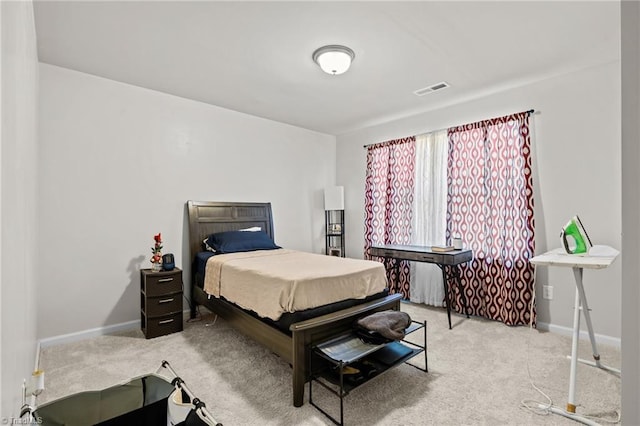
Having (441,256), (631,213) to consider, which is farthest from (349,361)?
(441,256)

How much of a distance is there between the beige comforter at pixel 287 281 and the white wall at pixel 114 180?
92 cm

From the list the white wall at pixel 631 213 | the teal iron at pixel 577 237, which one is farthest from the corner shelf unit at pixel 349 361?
the white wall at pixel 631 213

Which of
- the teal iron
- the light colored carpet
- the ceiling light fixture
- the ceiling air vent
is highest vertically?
the ceiling air vent

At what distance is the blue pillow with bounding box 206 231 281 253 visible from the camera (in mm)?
3673

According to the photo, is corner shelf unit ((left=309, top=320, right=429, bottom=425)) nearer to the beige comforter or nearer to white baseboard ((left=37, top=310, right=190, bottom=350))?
the beige comforter

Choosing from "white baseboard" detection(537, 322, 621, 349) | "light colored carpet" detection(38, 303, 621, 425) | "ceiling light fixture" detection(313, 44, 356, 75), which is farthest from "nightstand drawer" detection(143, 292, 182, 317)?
"white baseboard" detection(537, 322, 621, 349)

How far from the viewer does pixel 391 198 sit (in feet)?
15.2

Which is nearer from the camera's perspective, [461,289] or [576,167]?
[576,167]

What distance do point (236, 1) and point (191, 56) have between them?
91cm

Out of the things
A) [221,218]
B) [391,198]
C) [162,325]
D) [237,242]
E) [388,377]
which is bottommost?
[388,377]

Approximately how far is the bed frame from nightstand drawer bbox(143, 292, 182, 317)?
0.93 ft

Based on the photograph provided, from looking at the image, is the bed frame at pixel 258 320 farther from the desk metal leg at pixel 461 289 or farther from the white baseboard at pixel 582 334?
the white baseboard at pixel 582 334

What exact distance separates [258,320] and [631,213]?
2.36 meters

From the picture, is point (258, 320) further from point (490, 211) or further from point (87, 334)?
point (490, 211)
